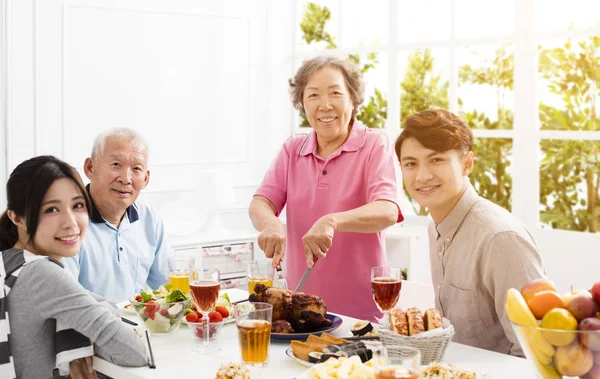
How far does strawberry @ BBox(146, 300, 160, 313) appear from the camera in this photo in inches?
89.1

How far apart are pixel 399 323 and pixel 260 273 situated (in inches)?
29.4

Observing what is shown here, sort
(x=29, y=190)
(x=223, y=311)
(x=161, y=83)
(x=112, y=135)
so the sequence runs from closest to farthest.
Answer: (x=29, y=190), (x=223, y=311), (x=112, y=135), (x=161, y=83)

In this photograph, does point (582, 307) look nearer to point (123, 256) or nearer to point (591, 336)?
point (591, 336)

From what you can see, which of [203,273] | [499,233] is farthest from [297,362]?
[499,233]

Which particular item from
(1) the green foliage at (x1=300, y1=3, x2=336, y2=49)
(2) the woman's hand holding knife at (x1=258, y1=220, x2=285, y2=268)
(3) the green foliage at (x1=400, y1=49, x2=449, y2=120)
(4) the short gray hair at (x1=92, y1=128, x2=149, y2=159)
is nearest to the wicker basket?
(2) the woman's hand holding knife at (x1=258, y1=220, x2=285, y2=268)

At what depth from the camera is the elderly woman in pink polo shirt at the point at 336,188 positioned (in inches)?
117

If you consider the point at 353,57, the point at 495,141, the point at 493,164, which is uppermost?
the point at 353,57

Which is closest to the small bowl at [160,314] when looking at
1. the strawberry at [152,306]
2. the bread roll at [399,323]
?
the strawberry at [152,306]

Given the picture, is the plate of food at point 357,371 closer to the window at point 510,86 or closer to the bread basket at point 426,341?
the bread basket at point 426,341

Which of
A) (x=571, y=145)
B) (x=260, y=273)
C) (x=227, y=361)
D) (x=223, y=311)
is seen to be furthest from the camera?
(x=571, y=145)

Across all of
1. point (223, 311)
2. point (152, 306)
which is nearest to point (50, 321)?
point (152, 306)

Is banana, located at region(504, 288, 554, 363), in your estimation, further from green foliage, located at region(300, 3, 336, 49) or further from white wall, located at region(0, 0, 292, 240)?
green foliage, located at region(300, 3, 336, 49)

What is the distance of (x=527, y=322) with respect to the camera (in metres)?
1.58

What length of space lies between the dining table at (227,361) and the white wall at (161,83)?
305 centimetres
